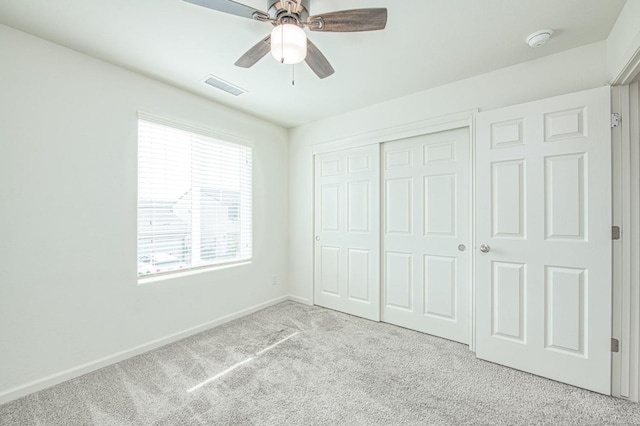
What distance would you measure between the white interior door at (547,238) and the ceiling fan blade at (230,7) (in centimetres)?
201

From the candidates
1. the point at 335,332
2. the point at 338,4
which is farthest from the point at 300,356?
the point at 338,4

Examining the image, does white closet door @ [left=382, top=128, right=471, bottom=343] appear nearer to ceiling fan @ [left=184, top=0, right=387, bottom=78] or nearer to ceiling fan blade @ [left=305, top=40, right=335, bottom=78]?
ceiling fan blade @ [left=305, top=40, right=335, bottom=78]

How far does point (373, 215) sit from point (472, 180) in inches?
44.1

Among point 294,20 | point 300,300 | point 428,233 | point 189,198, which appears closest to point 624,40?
point 428,233

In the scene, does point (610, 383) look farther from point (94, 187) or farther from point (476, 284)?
point (94, 187)

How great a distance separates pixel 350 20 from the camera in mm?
1476

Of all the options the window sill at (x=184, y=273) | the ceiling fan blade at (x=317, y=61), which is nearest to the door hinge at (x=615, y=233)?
the ceiling fan blade at (x=317, y=61)

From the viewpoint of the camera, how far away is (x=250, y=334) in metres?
2.86

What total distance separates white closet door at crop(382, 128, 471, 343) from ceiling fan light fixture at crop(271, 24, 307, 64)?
1865mm

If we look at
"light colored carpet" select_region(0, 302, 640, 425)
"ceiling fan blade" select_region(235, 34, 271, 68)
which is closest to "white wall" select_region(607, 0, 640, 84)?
"ceiling fan blade" select_region(235, 34, 271, 68)

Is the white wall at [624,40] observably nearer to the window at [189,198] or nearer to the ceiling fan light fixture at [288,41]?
the ceiling fan light fixture at [288,41]

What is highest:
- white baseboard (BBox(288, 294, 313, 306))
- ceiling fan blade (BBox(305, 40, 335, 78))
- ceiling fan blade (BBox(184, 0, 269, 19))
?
ceiling fan blade (BBox(184, 0, 269, 19))

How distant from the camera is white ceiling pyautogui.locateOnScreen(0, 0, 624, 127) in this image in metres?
1.70

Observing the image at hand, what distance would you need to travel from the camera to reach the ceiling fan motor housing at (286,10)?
4.80 feet
